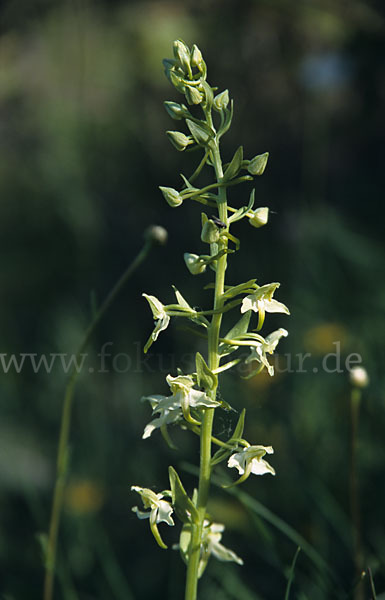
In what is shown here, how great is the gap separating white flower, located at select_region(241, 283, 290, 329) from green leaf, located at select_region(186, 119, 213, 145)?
13.0 inches

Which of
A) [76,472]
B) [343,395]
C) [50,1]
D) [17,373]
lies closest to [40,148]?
[50,1]

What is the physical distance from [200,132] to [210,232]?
0.22m

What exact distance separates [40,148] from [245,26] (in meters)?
2.01

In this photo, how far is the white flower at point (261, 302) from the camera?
3.99 feet

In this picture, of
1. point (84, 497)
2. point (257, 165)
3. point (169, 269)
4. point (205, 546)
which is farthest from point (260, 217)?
point (169, 269)

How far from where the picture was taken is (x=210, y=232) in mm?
1143

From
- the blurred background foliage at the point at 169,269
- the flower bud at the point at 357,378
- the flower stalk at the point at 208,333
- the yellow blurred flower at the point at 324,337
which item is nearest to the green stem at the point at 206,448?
the flower stalk at the point at 208,333

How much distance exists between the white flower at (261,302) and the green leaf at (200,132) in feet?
1.09

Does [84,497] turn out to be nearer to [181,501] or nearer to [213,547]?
[213,547]

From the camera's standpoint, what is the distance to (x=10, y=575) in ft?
7.22

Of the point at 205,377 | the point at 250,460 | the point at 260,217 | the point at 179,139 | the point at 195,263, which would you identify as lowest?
the point at 250,460

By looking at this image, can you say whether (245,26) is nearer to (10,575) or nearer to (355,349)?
(355,349)

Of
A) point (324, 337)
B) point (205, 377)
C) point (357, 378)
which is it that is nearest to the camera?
point (205, 377)

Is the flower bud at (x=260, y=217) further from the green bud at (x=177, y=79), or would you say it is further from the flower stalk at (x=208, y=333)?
the green bud at (x=177, y=79)
